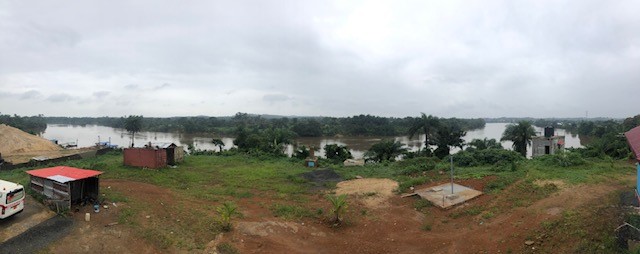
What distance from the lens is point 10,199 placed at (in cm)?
860

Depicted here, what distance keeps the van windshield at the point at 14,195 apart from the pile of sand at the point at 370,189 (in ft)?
33.5

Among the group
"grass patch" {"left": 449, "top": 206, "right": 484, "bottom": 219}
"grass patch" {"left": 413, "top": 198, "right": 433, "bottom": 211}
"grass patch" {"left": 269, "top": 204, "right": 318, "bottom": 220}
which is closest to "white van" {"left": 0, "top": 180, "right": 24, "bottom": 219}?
"grass patch" {"left": 269, "top": 204, "right": 318, "bottom": 220}

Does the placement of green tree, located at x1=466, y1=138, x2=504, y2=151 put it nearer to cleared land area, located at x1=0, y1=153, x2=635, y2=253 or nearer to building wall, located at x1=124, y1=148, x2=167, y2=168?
cleared land area, located at x1=0, y1=153, x2=635, y2=253

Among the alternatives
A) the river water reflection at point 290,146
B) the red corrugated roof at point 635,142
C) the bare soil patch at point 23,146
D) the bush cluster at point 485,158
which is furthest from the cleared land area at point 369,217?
the river water reflection at point 290,146

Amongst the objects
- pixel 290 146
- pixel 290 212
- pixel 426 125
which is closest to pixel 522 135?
pixel 426 125

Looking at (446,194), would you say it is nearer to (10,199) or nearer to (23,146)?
(10,199)

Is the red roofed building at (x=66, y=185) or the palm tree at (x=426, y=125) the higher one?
the palm tree at (x=426, y=125)

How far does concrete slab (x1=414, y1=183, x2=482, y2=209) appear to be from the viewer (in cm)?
1180

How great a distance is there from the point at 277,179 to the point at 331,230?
7796 mm

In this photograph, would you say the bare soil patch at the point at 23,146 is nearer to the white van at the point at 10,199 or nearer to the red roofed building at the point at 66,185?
the red roofed building at the point at 66,185

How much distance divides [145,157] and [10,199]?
1082cm

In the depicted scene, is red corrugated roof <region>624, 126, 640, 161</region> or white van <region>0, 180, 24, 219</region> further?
white van <region>0, 180, 24, 219</region>

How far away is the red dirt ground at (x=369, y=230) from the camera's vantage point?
834 centimetres

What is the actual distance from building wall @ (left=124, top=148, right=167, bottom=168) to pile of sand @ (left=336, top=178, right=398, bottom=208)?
10.3m
